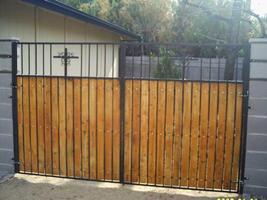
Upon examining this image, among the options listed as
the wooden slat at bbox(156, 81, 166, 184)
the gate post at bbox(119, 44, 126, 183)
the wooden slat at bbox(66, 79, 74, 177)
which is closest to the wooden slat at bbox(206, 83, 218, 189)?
the wooden slat at bbox(156, 81, 166, 184)

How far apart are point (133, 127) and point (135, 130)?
2.1 inches

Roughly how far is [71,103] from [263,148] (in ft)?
9.21

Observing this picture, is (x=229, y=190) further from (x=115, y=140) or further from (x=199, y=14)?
(x=199, y=14)

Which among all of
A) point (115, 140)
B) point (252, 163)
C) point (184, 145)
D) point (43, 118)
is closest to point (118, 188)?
point (115, 140)

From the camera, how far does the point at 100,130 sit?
17.3 ft

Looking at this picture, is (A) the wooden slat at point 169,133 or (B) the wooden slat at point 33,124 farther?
(B) the wooden slat at point 33,124

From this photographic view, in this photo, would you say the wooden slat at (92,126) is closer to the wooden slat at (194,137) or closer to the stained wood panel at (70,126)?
the stained wood panel at (70,126)

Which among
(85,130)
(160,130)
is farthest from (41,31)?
(160,130)

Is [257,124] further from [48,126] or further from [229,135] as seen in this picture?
[48,126]

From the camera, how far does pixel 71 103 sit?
5.31 m

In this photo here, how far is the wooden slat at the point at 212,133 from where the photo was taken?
4.84 meters

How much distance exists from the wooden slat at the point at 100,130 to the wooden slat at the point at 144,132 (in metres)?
0.59

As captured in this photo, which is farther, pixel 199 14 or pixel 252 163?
pixel 199 14

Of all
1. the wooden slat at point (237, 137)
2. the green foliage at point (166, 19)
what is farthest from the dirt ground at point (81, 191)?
the green foliage at point (166, 19)
